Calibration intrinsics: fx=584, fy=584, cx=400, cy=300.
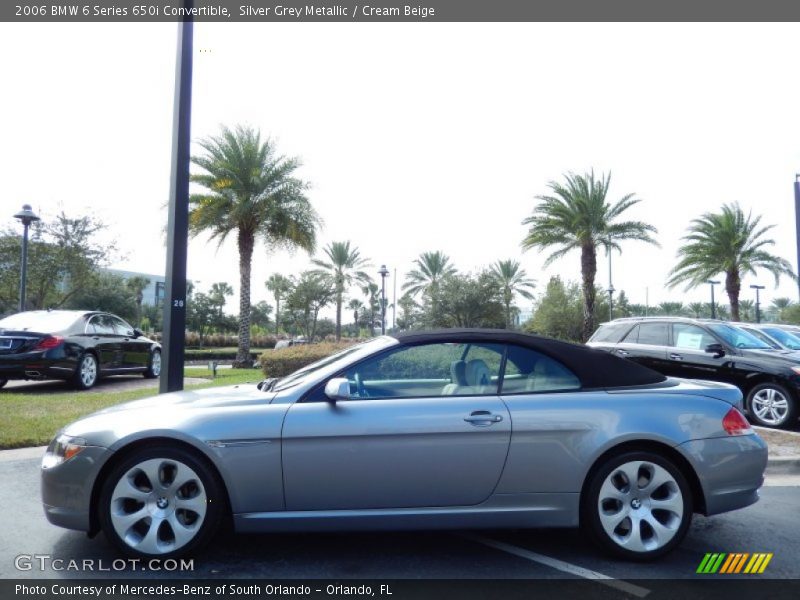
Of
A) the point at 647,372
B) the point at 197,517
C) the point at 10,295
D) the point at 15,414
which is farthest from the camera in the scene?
the point at 10,295

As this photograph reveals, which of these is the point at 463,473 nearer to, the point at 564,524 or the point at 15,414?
the point at 564,524

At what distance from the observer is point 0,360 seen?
9.32 meters

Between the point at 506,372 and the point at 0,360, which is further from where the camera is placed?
the point at 0,360

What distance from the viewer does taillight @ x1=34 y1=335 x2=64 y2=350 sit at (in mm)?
9508

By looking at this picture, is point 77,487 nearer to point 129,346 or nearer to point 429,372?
point 429,372

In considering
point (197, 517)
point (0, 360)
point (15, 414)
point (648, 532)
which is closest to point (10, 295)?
point (0, 360)

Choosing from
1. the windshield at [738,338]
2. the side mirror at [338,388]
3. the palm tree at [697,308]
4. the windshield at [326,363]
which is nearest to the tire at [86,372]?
the windshield at [326,363]

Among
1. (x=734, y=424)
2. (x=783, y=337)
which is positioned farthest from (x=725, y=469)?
(x=783, y=337)

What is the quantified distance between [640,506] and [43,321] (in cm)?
1010

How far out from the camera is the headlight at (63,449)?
11.3 feet

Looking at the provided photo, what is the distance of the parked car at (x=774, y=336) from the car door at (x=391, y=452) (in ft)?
25.3

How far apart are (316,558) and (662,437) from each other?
2.23 meters

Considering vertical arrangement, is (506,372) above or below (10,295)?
below

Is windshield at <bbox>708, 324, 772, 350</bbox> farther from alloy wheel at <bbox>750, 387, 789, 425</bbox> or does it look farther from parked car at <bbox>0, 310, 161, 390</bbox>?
parked car at <bbox>0, 310, 161, 390</bbox>
